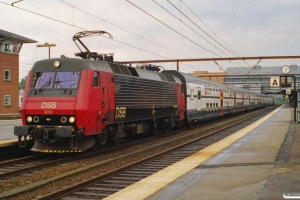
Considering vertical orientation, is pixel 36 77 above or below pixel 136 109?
above

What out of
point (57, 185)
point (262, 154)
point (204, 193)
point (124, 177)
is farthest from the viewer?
point (262, 154)

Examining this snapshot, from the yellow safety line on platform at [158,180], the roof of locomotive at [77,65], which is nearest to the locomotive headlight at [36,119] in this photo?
the roof of locomotive at [77,65]

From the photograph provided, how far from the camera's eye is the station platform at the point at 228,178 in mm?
7250

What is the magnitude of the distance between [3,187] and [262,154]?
763cm

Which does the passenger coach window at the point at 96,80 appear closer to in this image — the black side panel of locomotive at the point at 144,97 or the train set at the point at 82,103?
the train set at the point at 82,103

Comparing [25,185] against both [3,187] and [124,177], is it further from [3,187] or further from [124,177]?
[124,177]

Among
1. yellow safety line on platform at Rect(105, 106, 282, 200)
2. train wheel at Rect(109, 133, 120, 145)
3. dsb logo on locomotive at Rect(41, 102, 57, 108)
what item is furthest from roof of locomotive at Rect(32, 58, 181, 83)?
yellow safety line on platform at Rect(105, 106, 282, 200)

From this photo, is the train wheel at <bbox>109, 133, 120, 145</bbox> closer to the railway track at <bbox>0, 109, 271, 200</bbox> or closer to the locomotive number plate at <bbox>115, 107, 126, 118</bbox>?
the locomotive number plate at <bbox>115, 107, 126, 118</bbox>

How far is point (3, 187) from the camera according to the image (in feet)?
29.0

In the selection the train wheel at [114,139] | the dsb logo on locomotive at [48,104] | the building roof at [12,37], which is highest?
the building roof at [12,37]

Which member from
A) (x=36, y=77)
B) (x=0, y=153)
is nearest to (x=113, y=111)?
(x=36, y=77)

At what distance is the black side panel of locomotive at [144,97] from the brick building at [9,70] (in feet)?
96.4

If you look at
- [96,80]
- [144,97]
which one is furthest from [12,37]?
[96,80]

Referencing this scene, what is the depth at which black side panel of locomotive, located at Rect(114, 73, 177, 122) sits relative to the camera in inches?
586
